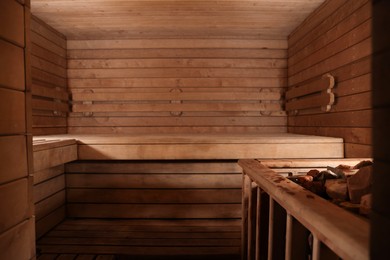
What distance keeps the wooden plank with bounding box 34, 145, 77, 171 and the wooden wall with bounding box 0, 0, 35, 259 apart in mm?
1044

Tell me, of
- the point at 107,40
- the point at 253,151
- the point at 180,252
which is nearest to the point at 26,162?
the point at 180,252

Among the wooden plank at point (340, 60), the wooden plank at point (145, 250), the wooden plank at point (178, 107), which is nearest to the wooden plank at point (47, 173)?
the wooden plank at point (145, 250)

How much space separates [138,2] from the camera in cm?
297

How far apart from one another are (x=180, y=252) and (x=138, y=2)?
2557mm

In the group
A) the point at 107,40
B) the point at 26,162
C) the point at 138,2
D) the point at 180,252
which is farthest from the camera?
the point at 107,40

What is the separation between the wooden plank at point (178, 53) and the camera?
13.0ft

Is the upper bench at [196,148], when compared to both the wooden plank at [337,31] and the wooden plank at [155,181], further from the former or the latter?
the wooden plank at [337,31]

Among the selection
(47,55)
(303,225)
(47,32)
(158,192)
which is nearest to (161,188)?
(158,192)

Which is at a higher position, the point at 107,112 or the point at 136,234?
the point at 107,112

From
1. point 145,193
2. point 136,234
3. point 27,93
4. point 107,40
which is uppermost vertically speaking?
point 107,40

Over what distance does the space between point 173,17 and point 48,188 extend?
2423mm

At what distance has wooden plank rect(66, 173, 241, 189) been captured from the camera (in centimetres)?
346

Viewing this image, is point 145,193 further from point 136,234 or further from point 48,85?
point 48,85

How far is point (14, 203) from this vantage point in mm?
1065
